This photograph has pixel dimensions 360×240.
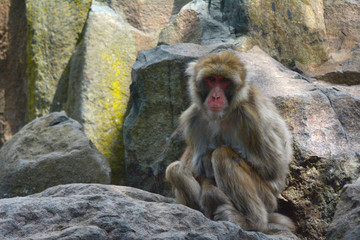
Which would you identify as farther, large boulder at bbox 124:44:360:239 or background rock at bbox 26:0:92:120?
background rock at bbox 26:0:92:120

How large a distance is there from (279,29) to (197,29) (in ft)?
4.26

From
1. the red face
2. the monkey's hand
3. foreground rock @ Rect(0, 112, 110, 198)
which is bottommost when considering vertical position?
foreground rock @ Rect(0, 112, 110, 198)

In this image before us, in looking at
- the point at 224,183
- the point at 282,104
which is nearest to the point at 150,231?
the point at 224,183

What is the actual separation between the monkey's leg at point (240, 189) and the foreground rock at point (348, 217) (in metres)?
0.66

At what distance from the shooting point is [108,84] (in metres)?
8.02

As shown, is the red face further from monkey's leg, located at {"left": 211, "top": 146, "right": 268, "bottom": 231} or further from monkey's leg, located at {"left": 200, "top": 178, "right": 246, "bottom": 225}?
monkey's leg, located at {"left": 200, "top": 178, "right": 246, "bottom": 225}

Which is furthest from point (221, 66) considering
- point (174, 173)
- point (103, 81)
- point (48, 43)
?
point (48, 43)

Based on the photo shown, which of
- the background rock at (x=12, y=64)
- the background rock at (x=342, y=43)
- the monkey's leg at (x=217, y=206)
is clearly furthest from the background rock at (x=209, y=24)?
the monkey's leg at (x=217, y=206)

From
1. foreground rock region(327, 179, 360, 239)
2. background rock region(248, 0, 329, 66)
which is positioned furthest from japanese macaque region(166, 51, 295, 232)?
background rock region(248, 0, 329, 66)

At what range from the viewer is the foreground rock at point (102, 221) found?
3.21 metres

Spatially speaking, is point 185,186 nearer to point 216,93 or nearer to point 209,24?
point 216,93

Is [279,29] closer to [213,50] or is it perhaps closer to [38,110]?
[213,50]

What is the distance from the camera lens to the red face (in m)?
4.66

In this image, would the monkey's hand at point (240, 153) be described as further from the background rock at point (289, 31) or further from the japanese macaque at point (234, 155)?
the background rock at point (289, 31)
